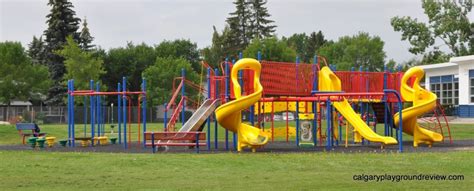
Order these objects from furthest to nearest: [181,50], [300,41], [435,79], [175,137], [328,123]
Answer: [300,41], [181,50], [435,79], [328,123], [175,137]

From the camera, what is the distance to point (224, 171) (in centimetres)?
1598

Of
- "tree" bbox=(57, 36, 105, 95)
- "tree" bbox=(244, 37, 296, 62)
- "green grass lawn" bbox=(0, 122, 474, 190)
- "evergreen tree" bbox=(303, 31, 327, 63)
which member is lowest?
"green grass lawn" bbox=(0, 122, 474, 190)

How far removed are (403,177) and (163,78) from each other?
61145 millimetres

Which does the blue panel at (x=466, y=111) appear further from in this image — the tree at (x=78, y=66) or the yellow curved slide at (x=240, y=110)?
the yellow curved slide at (x=240, y=110)

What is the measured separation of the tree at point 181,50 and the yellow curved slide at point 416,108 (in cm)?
6144

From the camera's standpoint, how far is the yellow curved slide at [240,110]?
23.5m

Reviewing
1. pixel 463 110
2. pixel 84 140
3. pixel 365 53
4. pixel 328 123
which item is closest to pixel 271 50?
pixel 365 53

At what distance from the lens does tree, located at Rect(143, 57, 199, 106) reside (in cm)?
7350

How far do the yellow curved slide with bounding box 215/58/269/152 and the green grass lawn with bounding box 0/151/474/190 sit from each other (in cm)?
352

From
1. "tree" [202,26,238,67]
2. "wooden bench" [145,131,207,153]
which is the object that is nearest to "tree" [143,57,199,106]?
"tree" [202,26,238,67]

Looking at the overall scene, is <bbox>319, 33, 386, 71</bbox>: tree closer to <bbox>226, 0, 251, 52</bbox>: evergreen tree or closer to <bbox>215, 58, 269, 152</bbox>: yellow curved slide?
<bbox>226, 0, 251, 52</bbox>: evergreen tree

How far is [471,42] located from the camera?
74.3m

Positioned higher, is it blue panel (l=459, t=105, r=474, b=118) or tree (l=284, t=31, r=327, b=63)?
tree (l=284, t=31, r=327, b=63)

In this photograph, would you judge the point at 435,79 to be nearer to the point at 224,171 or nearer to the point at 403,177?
the point at 224,171
